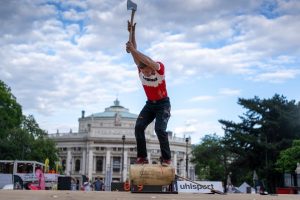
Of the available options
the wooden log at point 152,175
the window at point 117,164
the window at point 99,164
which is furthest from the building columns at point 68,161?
the wooden log at point 152,175

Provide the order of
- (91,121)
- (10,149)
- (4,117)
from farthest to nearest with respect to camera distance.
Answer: (91,121)
(10,149)
(4,117)

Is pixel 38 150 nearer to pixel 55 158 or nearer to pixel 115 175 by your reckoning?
pixel 55 158

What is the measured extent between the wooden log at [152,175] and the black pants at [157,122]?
524 millimetres

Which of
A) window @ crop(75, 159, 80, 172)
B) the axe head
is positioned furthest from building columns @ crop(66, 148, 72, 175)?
the axe head

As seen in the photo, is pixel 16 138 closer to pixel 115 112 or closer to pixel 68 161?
pixel 68 161

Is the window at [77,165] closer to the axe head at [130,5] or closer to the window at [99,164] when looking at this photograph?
the window at [99,164]

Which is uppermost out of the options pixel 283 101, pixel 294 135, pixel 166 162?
pixel 283 101

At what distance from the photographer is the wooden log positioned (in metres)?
8.72

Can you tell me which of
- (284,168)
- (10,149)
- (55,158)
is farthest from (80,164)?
(284,168)

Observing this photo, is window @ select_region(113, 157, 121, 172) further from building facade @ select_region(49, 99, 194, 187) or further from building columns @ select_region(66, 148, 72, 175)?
building columns @ select_region(66, 148, 72, 175)

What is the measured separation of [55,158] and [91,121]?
58.0 meters

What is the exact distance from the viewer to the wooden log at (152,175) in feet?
28.6

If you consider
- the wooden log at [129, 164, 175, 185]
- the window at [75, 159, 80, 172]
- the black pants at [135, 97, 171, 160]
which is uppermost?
the window at [75, 159, 80, 172]

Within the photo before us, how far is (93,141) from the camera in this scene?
4754 inches
